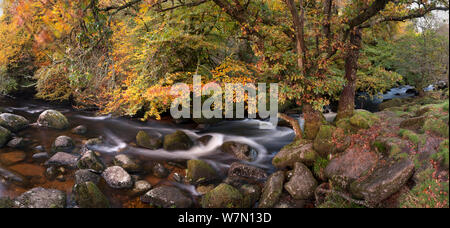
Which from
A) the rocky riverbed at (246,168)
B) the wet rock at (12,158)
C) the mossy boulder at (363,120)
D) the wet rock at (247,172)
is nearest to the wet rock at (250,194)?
the rocky riverbed at (246,168)

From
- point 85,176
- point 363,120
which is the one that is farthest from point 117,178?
point 363,120

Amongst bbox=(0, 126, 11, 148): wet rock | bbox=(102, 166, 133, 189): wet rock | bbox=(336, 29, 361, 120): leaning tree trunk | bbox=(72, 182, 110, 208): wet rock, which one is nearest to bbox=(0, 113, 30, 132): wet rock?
bbox=(0, 126, 11, 148): wet rock

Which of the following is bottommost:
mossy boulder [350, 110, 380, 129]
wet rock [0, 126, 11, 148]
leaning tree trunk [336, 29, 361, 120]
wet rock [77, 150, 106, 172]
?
wet rock [77, 150, 106, 172]

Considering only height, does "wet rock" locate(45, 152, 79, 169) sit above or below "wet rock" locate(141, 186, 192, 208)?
above

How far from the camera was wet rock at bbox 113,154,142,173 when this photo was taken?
9.48 metres

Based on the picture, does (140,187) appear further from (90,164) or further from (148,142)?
(148,142)

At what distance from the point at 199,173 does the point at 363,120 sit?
219 inches

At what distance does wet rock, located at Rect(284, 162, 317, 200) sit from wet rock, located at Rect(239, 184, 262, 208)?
2.87 ft

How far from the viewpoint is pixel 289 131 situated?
1342 cm

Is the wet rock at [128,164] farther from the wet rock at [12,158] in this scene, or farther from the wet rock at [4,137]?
the wet rock at [4,137]

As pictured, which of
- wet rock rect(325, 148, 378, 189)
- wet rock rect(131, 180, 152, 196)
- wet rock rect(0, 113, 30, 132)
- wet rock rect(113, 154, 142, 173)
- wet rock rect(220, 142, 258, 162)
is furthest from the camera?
wet rock rect(0, 113, 30, 132)

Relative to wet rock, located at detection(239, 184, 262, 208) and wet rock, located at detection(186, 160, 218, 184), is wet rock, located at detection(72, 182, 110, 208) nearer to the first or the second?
wet rock, located at detection(186, 160, 218, 184)

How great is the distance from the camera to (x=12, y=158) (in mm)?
10062
